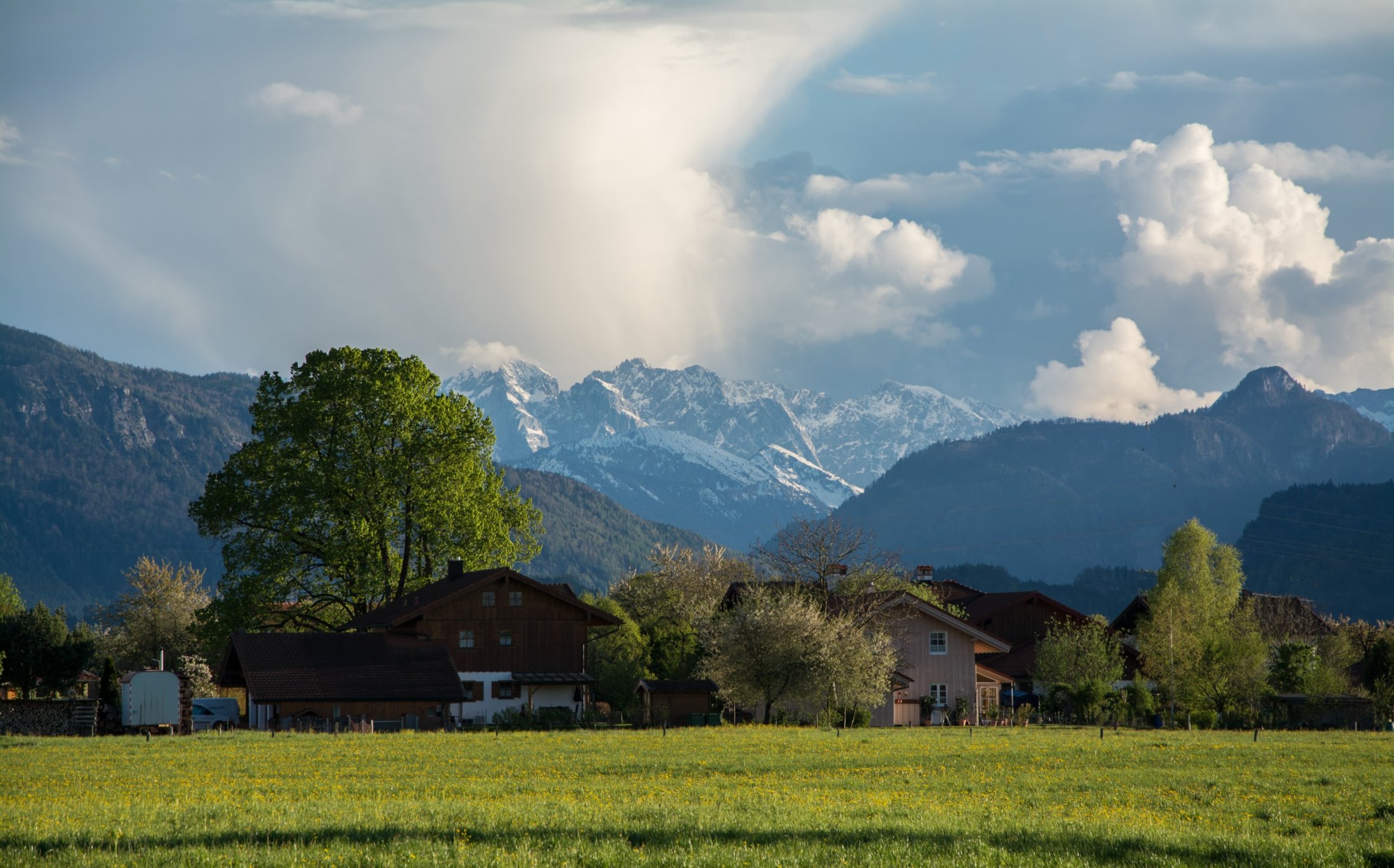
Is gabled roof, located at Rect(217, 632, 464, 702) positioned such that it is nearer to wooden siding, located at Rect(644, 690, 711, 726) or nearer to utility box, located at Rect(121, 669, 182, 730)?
utility box, located at Rect(121, 669, 182, 730)

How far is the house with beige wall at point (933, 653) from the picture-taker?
7575cm

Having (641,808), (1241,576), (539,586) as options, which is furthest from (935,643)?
(641,808)

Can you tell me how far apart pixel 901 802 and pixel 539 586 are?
48.9m

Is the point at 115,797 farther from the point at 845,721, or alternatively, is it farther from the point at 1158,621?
the point at 1158,621

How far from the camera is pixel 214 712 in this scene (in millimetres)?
73625

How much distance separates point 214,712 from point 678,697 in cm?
2619

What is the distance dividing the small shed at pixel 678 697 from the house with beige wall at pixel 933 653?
1222cm

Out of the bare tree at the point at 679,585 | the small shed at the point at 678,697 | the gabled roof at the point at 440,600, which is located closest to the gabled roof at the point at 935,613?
the small shed at the point at 678,697

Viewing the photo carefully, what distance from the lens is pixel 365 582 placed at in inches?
2601

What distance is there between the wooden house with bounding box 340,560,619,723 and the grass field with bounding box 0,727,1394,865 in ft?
76.6

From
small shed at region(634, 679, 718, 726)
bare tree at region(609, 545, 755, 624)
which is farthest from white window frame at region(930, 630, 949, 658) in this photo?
bare tree at region(609, 545, 755, 624)

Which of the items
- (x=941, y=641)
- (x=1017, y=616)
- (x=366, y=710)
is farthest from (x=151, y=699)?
(x=1017, y=616)

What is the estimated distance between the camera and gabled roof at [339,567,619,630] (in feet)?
222

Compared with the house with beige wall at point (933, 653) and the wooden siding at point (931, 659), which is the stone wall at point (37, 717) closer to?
the house with beige wall at point (933, 653)
